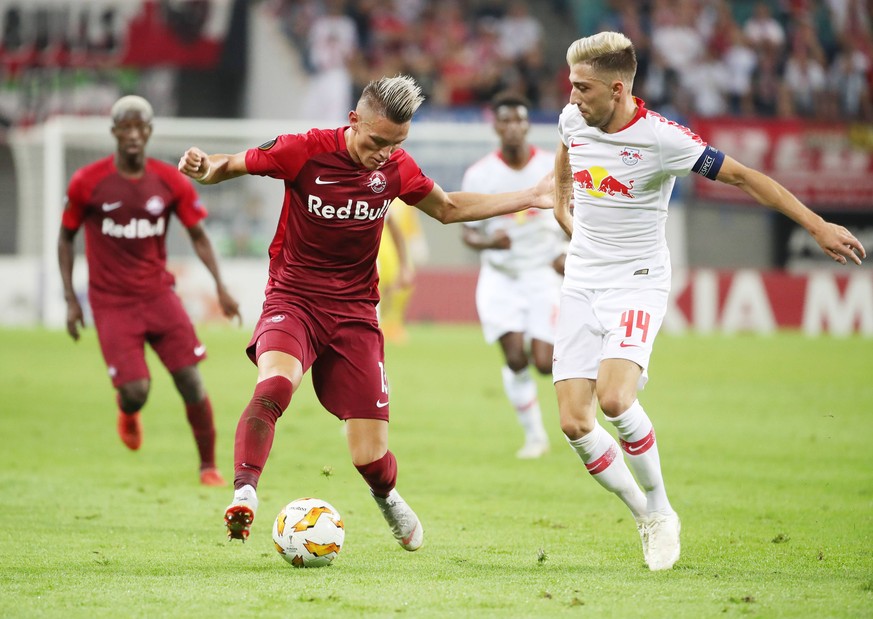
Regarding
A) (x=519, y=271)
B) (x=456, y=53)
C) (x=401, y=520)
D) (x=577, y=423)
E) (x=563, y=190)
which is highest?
(x=563, y=190)

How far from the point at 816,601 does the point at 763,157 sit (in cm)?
2065

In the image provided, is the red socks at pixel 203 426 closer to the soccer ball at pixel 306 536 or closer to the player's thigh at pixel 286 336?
the player's thigh at pixel 286 336

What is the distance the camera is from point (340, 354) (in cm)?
662

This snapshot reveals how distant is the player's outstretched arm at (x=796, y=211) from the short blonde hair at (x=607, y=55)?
67 cm

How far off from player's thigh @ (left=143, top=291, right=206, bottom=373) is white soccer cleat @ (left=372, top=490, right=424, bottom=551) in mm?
3145

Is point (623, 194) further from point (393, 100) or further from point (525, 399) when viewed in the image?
point (525, 399)

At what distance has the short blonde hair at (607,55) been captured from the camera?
6.32m

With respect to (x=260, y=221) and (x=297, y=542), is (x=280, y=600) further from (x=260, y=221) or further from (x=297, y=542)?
(x=260, y=221)

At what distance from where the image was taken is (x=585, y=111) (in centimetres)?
644

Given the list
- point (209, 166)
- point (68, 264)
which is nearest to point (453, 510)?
point (209, 166)

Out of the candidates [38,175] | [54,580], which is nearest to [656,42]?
[38,175]

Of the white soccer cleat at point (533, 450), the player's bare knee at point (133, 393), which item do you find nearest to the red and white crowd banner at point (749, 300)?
the white soccer cleat at point (533, 450)

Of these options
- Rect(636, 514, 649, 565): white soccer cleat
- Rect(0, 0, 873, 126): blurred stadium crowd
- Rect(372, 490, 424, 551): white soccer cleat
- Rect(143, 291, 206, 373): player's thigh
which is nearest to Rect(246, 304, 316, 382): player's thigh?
Rect(372, 490, 424, 551): white soccer cleat

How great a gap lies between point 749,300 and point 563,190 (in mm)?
17407
